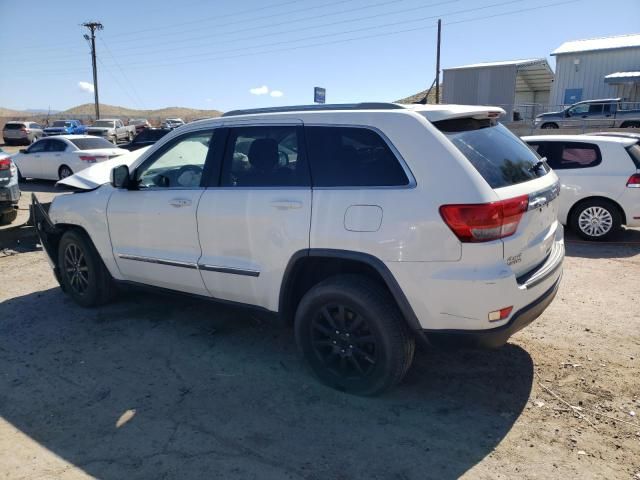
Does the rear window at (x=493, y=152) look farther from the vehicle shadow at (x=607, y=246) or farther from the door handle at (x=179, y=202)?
the vehicle shadow at (x=607, y=246)

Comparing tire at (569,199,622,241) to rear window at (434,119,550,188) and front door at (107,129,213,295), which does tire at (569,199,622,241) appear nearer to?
rear window at (434,119,550,188)

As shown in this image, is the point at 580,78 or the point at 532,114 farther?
the point at 580,78

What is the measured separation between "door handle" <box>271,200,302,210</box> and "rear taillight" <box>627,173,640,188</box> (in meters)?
5.98

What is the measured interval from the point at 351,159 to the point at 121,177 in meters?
2.16

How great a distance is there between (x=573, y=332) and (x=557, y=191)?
1.42 metres

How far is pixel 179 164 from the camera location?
4.42 meters

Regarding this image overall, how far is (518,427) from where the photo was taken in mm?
3094

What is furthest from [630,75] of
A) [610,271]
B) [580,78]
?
[610,271]

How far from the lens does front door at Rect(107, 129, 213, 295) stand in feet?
13.4

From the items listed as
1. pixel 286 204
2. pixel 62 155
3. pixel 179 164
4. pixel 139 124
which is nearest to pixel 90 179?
pixel 179 164

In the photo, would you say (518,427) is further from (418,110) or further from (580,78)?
(580,78)

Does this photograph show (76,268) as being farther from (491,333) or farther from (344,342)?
(491,333)

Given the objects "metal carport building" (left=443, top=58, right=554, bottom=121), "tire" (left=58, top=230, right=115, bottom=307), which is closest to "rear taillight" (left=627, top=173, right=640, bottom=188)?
"tire" (left=58, top=230, right=115, bottom=307)

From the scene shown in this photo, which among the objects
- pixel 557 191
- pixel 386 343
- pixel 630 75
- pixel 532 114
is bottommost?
pixel 386 343
